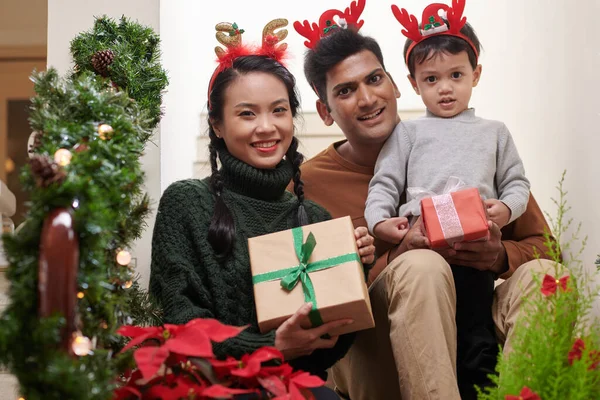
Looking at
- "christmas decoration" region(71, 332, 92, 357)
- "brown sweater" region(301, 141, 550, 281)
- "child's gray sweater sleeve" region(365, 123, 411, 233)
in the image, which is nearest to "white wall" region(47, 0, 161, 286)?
"brown sweater" region(301, 141, 550, 281)

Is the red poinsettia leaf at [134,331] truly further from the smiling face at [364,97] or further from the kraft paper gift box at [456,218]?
the smiling face at [364,97]

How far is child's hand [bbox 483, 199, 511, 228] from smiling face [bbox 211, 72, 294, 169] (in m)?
0.60

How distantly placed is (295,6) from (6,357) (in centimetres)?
253

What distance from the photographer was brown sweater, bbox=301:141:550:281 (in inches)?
88.0

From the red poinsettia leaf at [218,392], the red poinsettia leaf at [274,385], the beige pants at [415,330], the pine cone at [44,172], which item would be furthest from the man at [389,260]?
the pine cone at [44,172]

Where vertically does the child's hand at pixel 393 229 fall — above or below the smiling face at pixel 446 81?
below

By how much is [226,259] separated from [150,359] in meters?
0.57

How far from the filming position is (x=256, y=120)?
201 centimetres

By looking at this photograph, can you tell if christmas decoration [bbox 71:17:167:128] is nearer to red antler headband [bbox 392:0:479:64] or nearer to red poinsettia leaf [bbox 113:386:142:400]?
red antler headband [bbox 392:0:479:64]

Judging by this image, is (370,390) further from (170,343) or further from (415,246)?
(170,343)

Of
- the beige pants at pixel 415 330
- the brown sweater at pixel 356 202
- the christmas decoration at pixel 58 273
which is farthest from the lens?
the brown sweater at pixel 356 202

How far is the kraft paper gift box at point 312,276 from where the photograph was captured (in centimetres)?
170

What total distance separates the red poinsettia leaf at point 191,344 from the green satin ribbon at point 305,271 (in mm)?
368

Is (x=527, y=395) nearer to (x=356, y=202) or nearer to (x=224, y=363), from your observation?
(x=224, y=363)
